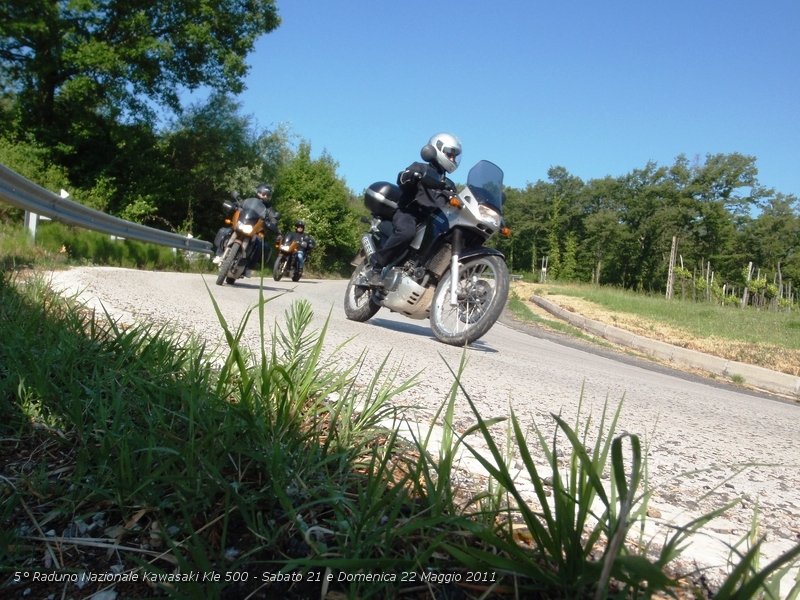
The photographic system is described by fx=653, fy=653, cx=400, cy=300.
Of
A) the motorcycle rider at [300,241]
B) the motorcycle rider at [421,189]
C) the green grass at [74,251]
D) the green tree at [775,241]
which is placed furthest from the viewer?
the green tree at [775,241]

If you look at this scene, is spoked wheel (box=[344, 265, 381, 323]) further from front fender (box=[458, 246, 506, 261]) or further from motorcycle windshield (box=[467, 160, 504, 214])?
motorcycle windshield (box=[467, 160, 504, 214])

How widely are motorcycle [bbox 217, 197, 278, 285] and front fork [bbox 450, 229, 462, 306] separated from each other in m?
4.80

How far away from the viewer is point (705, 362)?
29.6 ft

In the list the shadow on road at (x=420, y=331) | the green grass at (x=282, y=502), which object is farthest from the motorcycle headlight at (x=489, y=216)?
the green grass at (x=282, y=502)

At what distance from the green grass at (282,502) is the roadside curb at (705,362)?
7.21 meters

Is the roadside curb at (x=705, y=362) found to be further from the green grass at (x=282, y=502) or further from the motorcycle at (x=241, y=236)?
the green grass at (x=282, y=502)

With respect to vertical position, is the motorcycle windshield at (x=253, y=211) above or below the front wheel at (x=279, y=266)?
above

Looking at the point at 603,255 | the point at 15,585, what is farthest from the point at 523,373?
the point at 603,255

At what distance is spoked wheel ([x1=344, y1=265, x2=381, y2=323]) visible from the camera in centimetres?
691

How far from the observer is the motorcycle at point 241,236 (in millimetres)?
9898

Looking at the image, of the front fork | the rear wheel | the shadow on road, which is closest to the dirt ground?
the shadow on road

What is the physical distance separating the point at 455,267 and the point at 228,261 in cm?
515

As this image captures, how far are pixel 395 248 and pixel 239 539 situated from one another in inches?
202

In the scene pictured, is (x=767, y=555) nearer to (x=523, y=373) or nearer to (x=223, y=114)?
(x=523, y=373)
